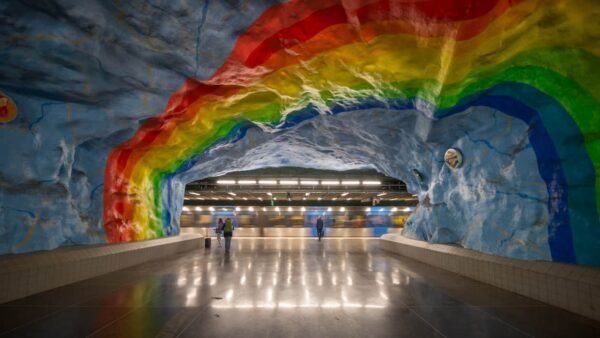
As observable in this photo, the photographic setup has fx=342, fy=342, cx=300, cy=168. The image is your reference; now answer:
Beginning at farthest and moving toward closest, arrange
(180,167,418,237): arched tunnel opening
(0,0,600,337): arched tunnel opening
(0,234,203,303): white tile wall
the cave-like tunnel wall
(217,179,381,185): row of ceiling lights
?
(180,167,418,237): arched tunnel opening < (217,179,381,185): row of ceiling lights < (0,234,203,303): white tile wall < the cave-like tunnel wall < (0,0,600,337): arched tunnel opening

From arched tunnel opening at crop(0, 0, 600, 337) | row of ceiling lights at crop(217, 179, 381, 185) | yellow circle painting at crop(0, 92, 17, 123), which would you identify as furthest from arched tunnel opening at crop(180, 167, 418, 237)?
yellow circle painting at crop(0, 92, 17, 123)

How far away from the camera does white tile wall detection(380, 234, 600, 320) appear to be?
15.5ft

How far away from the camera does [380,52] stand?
258 inches

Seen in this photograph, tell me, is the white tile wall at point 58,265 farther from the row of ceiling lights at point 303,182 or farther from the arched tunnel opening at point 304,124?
the row of ceiling lights at point 303,182

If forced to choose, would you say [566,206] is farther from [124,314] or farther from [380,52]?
[124,314]

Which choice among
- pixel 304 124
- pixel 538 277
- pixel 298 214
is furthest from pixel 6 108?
pixel 298 214

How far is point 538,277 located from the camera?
562 cm

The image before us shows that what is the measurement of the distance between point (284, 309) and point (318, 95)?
17.8ft

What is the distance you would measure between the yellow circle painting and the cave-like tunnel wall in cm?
3

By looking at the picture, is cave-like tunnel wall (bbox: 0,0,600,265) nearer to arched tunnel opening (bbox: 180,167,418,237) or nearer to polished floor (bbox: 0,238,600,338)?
polished floor (bbox: 0,238,600,338)

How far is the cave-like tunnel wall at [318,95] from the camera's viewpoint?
5.25 m

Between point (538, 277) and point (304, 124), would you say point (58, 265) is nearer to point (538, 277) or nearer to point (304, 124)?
point (304, 124)

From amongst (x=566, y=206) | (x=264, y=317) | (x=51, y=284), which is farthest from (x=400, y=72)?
(x=51, y=284)

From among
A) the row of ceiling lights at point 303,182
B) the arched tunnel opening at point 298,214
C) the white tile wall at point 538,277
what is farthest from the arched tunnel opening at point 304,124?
the arched tunnel opening at point 298,214
